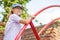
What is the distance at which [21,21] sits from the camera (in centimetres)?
504

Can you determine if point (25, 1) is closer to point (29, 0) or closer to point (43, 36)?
point (29, 0)

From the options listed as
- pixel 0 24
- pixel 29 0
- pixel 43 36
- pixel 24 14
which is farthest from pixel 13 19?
pixel 29 0

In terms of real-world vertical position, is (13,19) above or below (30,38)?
above

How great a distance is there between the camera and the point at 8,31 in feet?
16.7

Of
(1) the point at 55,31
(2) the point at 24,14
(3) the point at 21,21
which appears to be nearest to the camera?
(3) the point at 21,21

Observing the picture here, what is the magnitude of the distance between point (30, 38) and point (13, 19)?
10.9 feet

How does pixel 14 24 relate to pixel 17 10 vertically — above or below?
below

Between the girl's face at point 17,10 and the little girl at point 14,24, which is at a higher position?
the girl's face at point 17,10

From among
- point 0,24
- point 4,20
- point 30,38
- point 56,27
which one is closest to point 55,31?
point 56,27

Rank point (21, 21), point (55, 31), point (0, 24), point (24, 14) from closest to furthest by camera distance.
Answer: point (21, 21) < point (55, 31) < point (0, 24) < point (24, 14)

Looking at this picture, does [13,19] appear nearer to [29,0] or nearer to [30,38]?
[30,38]

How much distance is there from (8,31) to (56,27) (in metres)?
3.33

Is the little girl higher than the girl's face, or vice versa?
the girl's face

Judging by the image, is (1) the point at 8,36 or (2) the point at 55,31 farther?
(2) the point at 55,31
